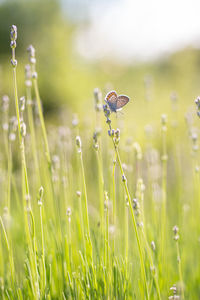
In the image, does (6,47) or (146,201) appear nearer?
(146,201)

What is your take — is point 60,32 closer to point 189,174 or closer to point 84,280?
point 189,174

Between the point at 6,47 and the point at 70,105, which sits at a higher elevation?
the point at 6,47

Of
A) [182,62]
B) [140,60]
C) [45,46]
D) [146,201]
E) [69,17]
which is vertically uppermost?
[140,60]

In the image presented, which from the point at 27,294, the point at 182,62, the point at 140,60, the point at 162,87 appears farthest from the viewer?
the point at 140,60

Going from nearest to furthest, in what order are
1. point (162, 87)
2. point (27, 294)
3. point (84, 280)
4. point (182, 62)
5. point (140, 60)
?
point (84, 280) < point (27, 294) < point (162, 87) < point (182, 62) < point (140, 60)

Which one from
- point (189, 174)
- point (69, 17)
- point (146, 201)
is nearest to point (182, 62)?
point (69, 17)
